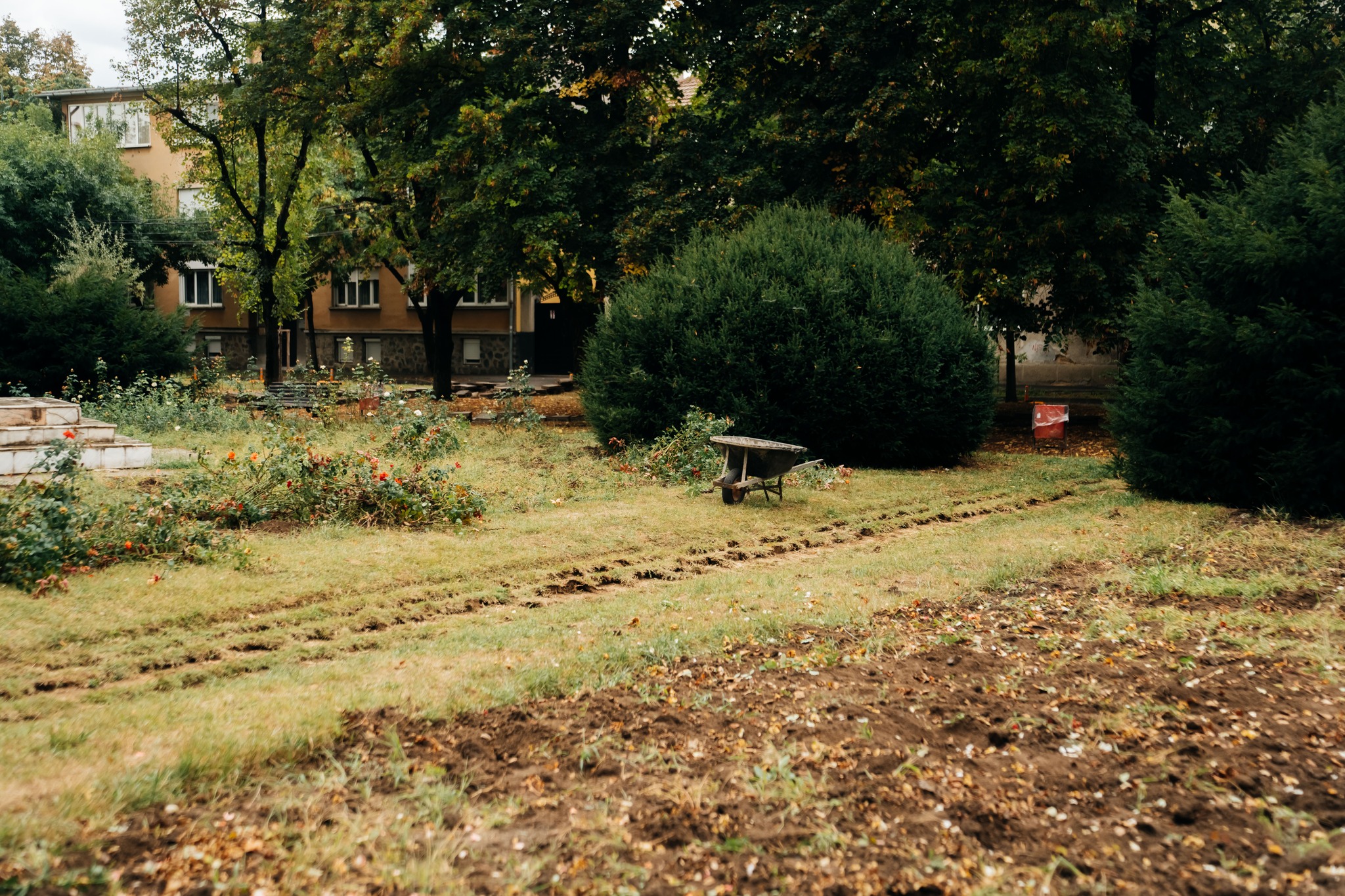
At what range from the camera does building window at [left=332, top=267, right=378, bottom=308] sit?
41594mm

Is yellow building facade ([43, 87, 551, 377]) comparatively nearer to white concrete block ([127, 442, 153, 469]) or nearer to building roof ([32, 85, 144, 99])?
building roof ([32, 85, 144, 99])

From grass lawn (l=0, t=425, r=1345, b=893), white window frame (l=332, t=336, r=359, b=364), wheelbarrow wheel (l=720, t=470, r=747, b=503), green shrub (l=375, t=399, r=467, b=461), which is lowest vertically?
grass lawn (l=0, t=425, r=1345, b=893)

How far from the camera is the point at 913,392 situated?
14555 millimetres

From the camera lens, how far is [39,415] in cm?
1318

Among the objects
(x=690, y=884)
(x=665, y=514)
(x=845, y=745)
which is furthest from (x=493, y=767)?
(x=665, y=514)

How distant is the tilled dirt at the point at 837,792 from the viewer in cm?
324

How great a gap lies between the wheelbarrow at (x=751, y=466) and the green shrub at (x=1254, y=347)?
3814 millimetres

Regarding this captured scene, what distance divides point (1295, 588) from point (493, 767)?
542 cm

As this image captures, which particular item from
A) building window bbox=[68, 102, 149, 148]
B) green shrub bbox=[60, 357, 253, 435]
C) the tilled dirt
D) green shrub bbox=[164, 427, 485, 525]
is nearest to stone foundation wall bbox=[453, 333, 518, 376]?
building window bbox=[68, 102, 149, 148]

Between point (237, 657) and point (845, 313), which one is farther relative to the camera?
point (845, 313)

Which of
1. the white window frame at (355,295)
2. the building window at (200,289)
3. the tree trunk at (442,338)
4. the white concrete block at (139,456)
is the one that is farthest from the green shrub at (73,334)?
the building window at (200,289)

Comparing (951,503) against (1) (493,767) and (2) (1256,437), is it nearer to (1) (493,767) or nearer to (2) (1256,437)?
(2) (1256,437)

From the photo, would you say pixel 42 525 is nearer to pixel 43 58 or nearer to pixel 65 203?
pixel 65 203

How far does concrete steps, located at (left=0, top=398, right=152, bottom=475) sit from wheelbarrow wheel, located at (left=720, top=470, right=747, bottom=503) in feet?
23.4
